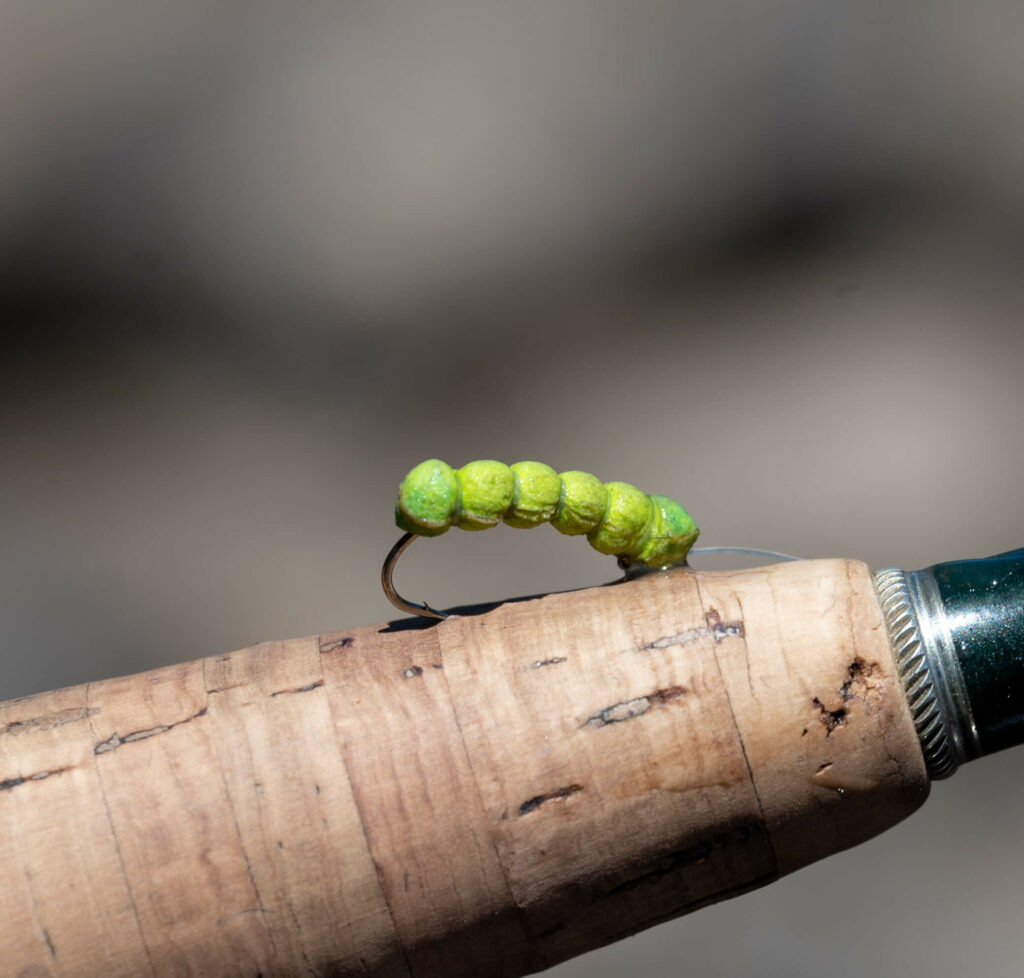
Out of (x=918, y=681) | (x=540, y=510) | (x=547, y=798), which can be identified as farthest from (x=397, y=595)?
(x=918, y=681)

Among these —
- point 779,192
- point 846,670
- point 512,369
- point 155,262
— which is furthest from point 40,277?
point 846,670

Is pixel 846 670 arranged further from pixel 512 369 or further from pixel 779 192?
pixel 779 192

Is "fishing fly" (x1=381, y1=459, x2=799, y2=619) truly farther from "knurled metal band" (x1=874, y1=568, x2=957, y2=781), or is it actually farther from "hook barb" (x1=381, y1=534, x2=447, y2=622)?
"knurled metal band" (x1=874, y1=568, x2=957, y2=781)

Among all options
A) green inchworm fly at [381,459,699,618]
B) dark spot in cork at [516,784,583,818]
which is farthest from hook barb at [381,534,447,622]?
dark spot in cork at [516,784,583,818]

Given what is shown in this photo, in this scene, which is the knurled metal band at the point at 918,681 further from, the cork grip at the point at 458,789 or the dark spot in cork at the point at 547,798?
the dark spot in cork at the point at 547,798

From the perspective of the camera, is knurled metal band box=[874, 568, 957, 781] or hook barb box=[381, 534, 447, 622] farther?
hook barb box=[381, 534, 447, 622]

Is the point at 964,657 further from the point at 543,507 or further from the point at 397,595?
the point at 397,595

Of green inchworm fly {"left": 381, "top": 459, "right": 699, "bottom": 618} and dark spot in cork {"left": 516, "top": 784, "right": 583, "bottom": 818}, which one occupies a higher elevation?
green inchworm fly {"left": 381, "top": 459, "right": 699, "bottom": 618}

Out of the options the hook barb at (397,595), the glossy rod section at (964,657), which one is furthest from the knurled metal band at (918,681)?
the hook barb at (397,595)
